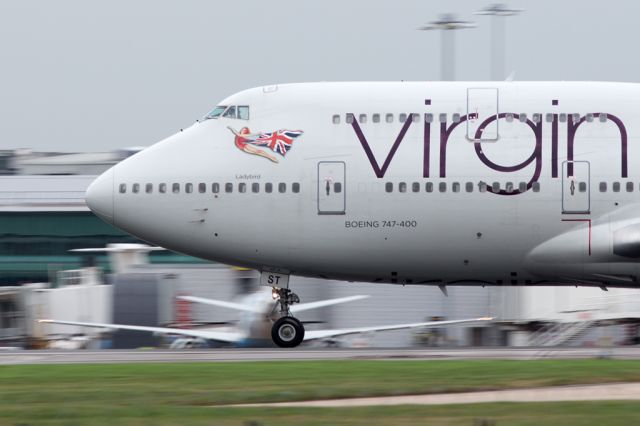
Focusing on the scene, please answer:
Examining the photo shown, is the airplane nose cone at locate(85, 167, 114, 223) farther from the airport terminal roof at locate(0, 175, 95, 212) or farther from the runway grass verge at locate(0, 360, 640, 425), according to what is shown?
the airport terminal roof at locate(0, 175, 95, 212)

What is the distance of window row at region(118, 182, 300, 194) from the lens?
26969 mm

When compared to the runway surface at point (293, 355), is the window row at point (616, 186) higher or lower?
higher

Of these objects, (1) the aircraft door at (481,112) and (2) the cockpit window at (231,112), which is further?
(2) the cockpit window at (231,112)

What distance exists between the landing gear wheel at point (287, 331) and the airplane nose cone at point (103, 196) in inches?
170

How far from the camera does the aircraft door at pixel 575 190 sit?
86.7ft

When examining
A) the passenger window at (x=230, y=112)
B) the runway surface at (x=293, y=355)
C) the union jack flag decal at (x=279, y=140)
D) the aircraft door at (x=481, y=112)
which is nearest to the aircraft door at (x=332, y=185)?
the union jack flag decal at (x=279, y=140)

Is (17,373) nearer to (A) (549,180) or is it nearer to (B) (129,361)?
(B) (129,361)

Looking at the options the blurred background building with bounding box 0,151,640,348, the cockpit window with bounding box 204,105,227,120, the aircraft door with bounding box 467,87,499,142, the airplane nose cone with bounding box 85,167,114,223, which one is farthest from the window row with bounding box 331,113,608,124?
the blurred background building with bounding box 0,151,640,348

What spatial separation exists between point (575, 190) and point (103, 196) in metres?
10.1

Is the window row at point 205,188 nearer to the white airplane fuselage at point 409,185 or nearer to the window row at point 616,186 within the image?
the white airplane fuselage at point 409,185

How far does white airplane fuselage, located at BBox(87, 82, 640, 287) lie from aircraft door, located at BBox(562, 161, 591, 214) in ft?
0.10

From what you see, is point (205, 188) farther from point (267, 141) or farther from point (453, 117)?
point (453, 117)

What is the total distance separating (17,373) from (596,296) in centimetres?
2417

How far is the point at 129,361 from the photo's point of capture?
24078mm
